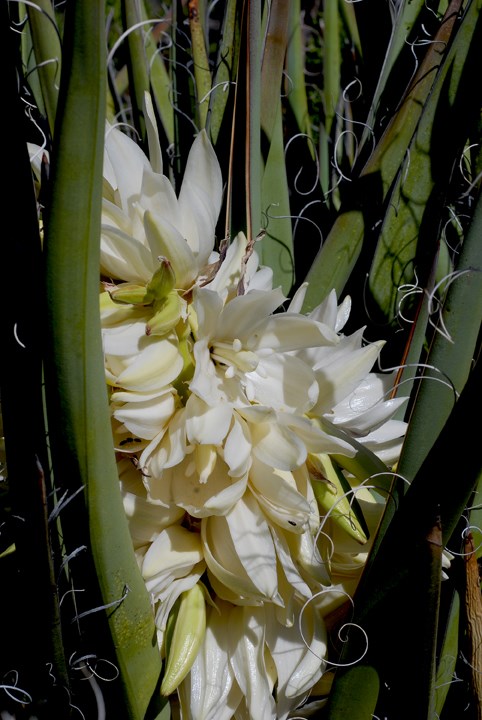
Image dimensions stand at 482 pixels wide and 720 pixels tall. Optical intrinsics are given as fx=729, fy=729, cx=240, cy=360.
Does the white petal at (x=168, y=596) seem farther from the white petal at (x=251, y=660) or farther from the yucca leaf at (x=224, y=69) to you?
the yucca leaf at (x=224, y=69)

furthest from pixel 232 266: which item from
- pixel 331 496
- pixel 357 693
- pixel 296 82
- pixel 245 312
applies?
pixel 296 82

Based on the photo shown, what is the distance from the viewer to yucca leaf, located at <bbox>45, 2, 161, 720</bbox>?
0.93 feet

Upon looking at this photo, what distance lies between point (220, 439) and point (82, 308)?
3.8 inches

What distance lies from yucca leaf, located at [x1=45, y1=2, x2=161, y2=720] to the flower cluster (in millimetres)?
34

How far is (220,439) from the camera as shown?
1.18 feet

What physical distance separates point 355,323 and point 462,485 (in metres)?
0.26

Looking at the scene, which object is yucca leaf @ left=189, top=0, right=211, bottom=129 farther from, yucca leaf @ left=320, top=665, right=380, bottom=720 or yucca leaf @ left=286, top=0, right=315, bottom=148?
yucca leaf @ left=320, top=665, right=380, bottom=720

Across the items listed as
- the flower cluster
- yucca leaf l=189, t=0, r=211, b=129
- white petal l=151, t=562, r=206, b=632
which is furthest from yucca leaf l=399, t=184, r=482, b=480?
yucca leaf l=189, t=0, r=211, b=129

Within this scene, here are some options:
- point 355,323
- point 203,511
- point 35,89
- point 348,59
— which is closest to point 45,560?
point 203,511

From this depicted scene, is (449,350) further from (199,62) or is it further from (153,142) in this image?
(199,62)

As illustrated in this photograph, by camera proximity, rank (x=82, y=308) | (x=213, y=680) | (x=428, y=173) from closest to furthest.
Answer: (x=82, y=308) < (x=213, y=680) < (x=428, y=173)

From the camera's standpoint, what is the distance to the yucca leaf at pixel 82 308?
285mm

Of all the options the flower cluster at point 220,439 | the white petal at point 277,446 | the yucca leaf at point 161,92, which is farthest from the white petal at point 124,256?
the yucca leaf at point 161,92

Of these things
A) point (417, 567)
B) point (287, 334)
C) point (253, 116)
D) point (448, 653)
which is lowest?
point (448, 653)
